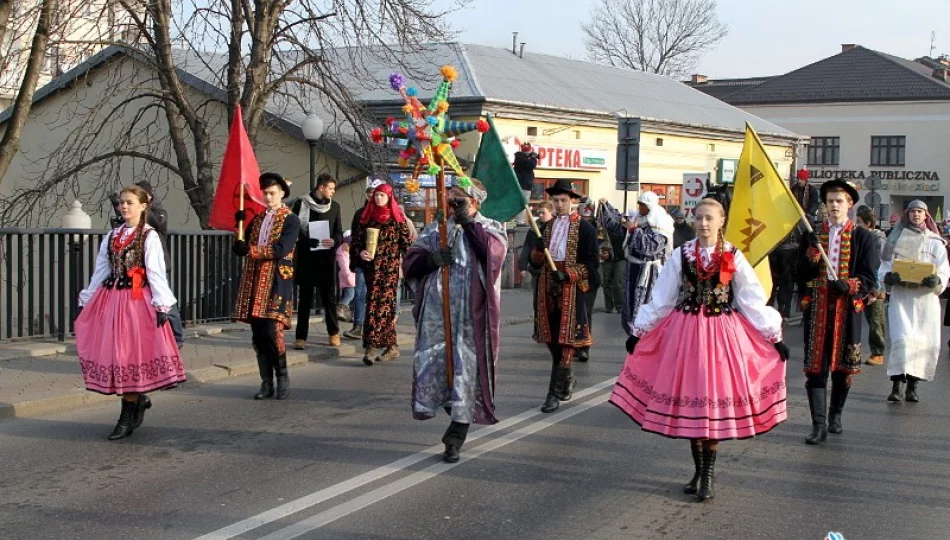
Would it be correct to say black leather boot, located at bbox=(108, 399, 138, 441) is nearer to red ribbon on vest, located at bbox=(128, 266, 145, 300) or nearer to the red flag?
red ribbon on vest, located at bbox=(128, 266, 145, 300)

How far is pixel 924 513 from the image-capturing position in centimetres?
647

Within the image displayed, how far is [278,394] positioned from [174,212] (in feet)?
55.3

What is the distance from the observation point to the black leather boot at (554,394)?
9266 mm

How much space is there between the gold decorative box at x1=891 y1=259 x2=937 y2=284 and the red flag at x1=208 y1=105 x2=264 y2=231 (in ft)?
19.6

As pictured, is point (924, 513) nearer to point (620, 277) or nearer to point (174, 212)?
point (620, 277)

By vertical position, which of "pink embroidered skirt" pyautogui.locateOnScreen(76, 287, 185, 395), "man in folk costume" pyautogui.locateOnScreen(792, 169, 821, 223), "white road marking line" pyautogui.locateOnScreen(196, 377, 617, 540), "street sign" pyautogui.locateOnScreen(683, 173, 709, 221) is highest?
"street sign" pyautogui.locateOnScreen(683, 173, 709, 221)

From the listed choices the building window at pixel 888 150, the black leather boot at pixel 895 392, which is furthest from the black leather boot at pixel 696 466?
the building window at pixel 888 150

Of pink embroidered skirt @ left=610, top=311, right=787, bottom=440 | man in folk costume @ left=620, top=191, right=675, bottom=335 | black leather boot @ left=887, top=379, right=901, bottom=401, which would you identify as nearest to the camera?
pink embroidered skirt @ left=610, top=311, right=787, bottom=440

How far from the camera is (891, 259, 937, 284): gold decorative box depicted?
1063 centimetres

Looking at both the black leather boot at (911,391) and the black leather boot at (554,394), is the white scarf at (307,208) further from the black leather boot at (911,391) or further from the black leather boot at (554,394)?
the black leather boot at (911,391)

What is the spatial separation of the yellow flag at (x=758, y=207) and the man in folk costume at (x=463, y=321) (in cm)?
175

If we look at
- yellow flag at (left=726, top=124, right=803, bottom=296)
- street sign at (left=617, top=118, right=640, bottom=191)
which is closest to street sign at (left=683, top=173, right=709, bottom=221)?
street sign at (left=617, top=118, right=640, bottom=191)

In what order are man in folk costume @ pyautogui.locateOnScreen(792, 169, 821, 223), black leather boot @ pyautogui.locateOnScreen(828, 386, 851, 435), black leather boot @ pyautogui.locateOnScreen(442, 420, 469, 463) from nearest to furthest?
black leather boot @ pyautogui.locateOnScreen(442, 420, 469, 463)
black leather boot @ pyautogui.locateOnScreen(828, 386, 851, 435)
man in folk costume @ pyautogui.locateOnScreen(792, 169, 821, 223)

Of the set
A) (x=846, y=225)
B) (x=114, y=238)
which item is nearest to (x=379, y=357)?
(x=114, y=238)
